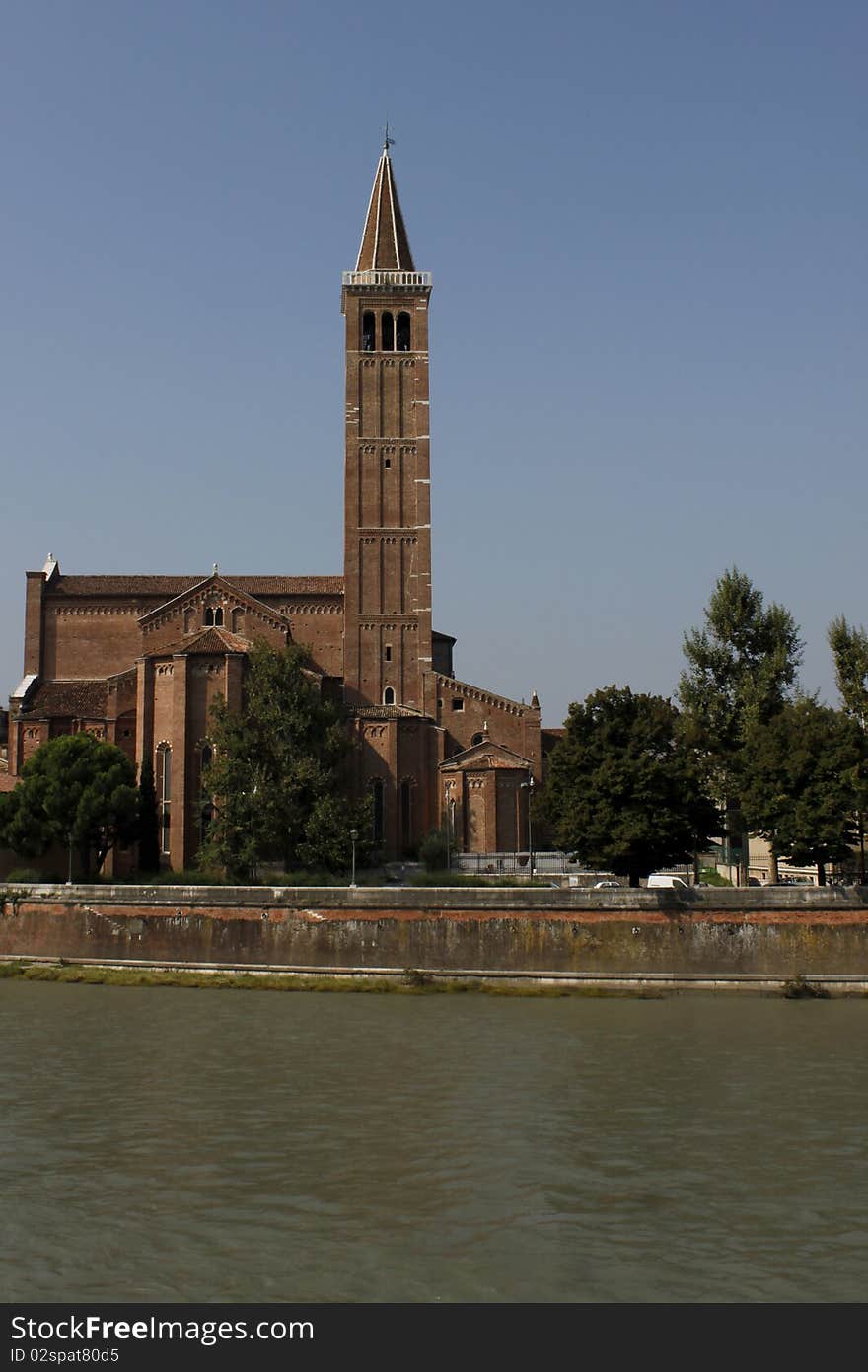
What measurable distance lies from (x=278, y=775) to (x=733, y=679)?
63.0ft

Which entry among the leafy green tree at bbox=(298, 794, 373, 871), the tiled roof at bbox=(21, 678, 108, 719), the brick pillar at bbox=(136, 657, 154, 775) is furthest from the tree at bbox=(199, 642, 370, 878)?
the tiled roof at bbox=(21, 678, 108, 719)

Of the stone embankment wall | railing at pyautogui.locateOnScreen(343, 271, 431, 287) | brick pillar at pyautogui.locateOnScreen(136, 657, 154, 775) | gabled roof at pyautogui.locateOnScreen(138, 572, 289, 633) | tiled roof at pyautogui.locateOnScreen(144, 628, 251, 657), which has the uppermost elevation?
railing at pyautogui.locateOnScreen(343, 271, 431, 287)

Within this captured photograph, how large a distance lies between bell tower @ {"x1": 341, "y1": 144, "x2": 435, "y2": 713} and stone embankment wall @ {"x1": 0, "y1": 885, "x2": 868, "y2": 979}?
22.0 metres

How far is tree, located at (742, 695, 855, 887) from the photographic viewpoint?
44.2 m

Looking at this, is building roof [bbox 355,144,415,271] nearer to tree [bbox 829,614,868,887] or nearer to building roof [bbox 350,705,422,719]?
building roof [bbox 350,705,422,719]

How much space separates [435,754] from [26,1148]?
45.8 metres

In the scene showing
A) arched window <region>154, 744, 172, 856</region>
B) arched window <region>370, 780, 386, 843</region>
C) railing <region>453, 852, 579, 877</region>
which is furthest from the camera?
arched window <region>370, 780, 386, 843</region>

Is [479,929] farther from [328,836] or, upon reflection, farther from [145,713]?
[145,713]

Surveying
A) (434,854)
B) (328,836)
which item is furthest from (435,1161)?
(434,854)

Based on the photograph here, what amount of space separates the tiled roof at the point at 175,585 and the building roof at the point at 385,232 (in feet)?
56.1

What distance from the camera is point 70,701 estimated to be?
67.3 meters

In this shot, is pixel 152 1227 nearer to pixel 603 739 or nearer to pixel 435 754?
pixel 603 739

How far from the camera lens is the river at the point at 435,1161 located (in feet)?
49.8

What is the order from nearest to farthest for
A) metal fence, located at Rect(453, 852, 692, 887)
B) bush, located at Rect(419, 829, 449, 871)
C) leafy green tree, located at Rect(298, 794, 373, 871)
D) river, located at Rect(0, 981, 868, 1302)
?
river, located at Rect(0, 981, 868, 1302), leafy green tree, located at Rect(298, 794, 373, 871), metal fence, located at Rect(453, 852, 692, 887), bush, located at Rect(419, 829, 449, 871)
